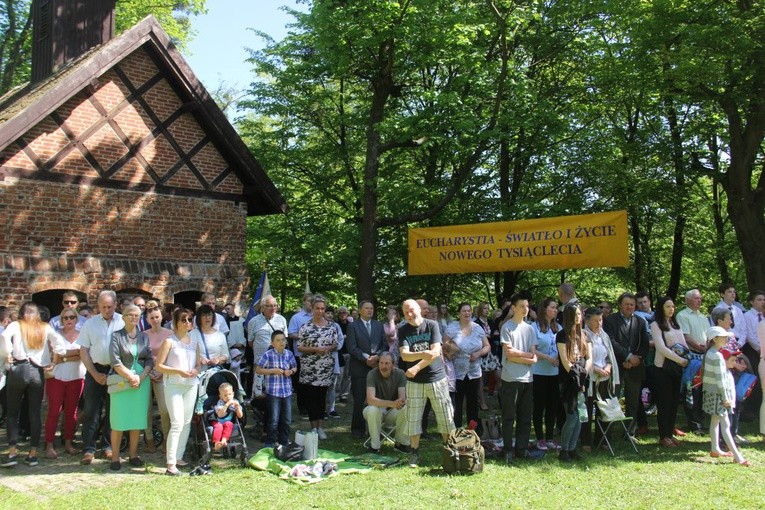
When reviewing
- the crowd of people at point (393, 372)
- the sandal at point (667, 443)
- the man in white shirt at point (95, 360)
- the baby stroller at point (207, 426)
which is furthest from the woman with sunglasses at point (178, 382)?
the sandal at point (667, 443)

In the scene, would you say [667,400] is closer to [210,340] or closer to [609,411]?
[609,411]

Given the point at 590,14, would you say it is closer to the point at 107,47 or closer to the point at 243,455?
the point at 107,47

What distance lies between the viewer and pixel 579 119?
20.6 metres

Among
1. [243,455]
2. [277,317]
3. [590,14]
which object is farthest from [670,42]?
[243,455]

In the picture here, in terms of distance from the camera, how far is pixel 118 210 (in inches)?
534

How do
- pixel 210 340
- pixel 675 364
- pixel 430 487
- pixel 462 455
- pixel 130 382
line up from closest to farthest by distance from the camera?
pixel 430 487 < pixel 462 455 < pixel 130 382 < pixel 210 340 < pixel 675 364

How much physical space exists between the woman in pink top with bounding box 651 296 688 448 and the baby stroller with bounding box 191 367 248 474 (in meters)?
4.99

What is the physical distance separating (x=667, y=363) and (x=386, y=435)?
3.59m

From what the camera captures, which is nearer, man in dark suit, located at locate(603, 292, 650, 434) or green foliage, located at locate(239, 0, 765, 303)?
man in dark suit, located at locate(603, 292, 650, 434)

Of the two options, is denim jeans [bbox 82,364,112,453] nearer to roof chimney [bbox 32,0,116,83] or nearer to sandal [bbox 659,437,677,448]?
sandal [bbox 659,437,677,448]

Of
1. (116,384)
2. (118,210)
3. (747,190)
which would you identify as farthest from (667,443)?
(118,210)

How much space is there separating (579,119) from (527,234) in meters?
8.75

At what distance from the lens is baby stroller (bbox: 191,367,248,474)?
7793mm

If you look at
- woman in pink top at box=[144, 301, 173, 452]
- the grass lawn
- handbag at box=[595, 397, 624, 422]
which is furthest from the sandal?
woman in pink top at box=[144, 301, 173, 452]
